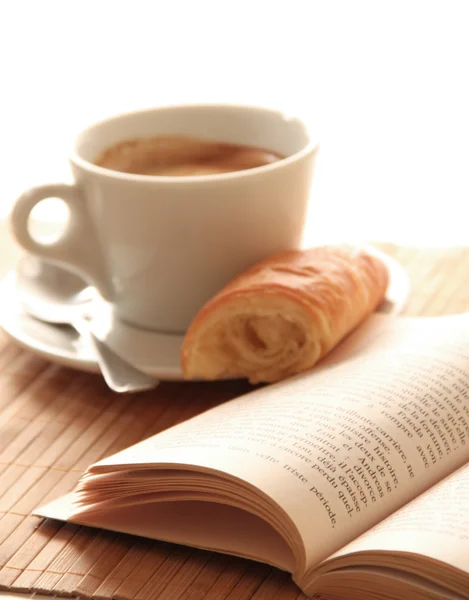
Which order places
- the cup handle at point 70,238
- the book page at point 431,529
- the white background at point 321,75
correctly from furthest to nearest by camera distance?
the white background at point 321,75
the cup handle at point 70,238
the book page at point 431,529

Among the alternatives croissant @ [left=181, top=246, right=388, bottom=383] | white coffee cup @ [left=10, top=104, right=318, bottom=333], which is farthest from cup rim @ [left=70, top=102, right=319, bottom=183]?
croissant @ [left=181, top=246, right=388, bottom=383]

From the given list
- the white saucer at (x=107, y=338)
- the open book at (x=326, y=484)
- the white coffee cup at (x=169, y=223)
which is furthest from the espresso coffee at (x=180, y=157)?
the open book at (x=326, y=484)

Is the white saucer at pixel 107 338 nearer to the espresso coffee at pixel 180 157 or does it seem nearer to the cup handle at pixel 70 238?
the cup handle at pixel 70 238

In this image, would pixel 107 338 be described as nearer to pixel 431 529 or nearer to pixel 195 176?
pixel 195 176

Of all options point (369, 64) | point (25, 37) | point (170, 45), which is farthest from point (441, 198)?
point (25, 37)

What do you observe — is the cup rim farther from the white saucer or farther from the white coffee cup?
the white saucer

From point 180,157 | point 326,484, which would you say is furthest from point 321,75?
point 326,484

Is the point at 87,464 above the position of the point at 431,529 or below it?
below
